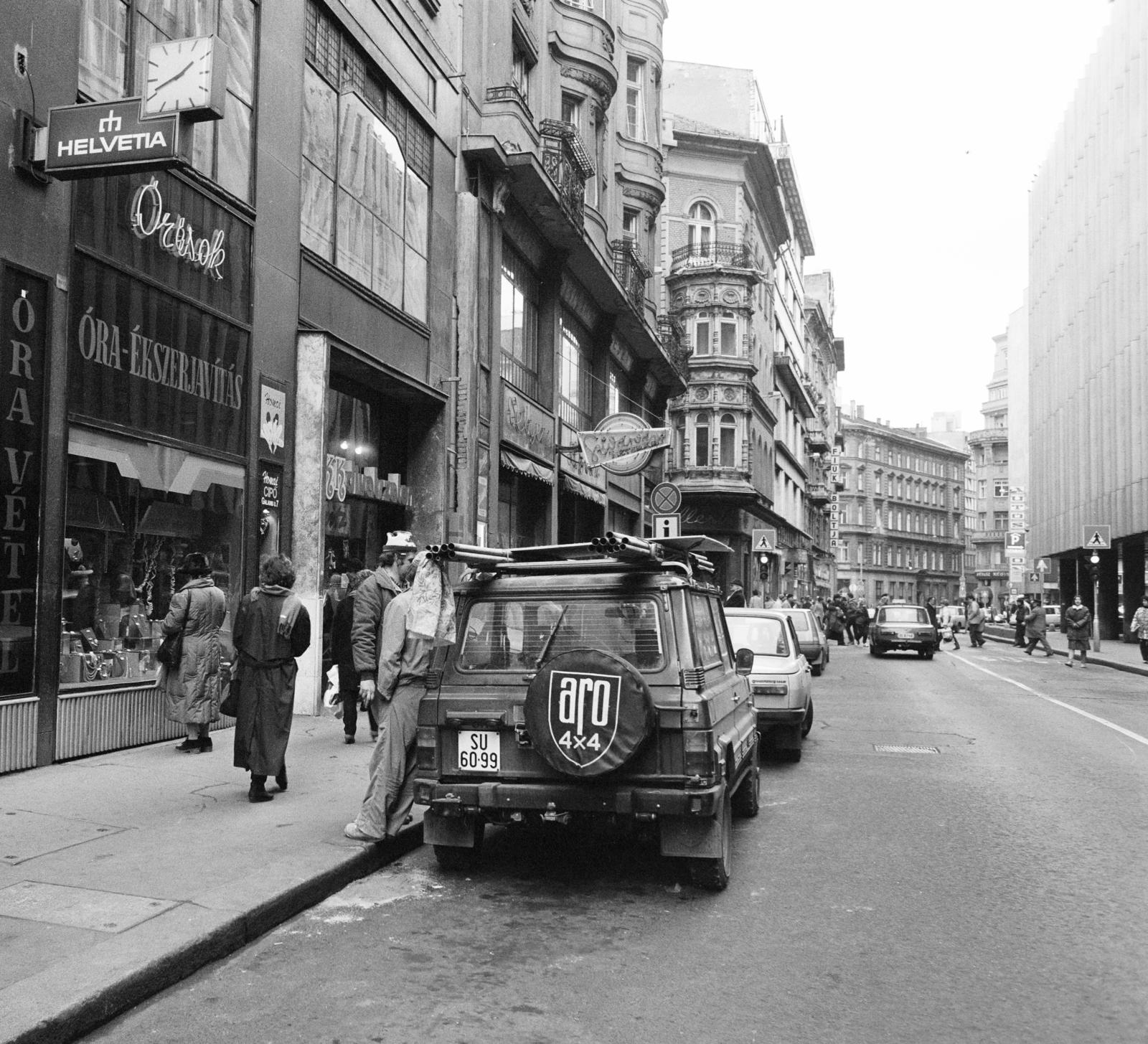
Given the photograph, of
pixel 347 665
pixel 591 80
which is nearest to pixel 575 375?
pixel 591 80

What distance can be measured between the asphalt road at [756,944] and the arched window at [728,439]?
120 ft

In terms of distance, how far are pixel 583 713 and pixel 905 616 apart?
27.6 m

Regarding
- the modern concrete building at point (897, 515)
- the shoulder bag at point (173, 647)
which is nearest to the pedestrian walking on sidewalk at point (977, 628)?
the shoulder bag at point (173, 647)

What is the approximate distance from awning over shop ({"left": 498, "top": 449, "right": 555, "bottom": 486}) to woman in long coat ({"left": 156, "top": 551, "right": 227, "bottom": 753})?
30.2ft

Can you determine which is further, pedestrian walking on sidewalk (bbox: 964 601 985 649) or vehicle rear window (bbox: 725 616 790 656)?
pedestrian walking on sidewalk (bbox: 964 601 985 649)

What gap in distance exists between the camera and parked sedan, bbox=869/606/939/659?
101ft

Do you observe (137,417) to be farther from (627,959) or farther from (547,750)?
(627,959)

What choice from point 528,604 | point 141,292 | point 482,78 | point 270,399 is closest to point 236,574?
point 270,399

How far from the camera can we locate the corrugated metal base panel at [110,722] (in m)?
8.84

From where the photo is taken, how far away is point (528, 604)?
6.43 metres

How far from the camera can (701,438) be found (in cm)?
4562

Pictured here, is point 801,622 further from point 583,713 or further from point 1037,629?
point 583,713

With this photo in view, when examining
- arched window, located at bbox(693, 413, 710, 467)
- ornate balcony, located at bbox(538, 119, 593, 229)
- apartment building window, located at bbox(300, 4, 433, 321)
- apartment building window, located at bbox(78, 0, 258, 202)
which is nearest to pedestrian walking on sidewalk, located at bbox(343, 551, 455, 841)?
apartment building window, located at bbox(78, 0, 258, 202)

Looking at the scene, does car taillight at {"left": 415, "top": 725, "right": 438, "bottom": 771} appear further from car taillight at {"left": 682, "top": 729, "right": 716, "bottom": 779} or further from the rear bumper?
car taillight at {"left": 682, "top": 729, "right": 716, "bottom": 779}
